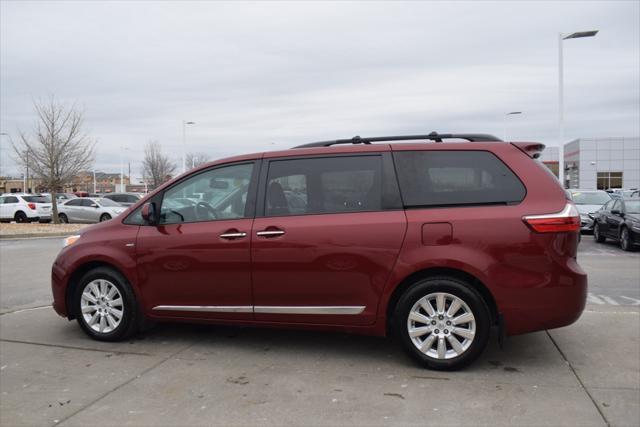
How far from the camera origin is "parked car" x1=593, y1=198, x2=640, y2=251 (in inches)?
500

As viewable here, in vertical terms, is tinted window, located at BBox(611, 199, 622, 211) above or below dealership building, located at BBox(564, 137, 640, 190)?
below

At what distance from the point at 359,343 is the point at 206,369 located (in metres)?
1.43

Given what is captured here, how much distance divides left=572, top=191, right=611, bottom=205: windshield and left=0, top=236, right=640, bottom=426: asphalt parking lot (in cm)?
1438

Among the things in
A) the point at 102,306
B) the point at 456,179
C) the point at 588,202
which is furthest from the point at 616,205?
the point at 102,306

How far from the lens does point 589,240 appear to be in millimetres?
16031

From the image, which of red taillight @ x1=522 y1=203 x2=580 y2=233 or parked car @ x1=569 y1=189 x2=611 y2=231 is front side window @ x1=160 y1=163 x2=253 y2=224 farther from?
parked car @ x1=569 y1=189 x2=611 y2=231

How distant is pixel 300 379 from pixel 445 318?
3.96ft

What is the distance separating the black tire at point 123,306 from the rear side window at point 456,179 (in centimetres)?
267

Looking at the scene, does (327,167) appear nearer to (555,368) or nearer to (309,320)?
(309,320)

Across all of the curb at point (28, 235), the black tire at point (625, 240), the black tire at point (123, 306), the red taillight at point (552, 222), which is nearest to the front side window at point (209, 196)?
the black tire at point (123, 306)

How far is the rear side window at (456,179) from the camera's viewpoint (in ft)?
14.4

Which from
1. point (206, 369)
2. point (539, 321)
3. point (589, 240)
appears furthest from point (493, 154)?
point (589, 240)

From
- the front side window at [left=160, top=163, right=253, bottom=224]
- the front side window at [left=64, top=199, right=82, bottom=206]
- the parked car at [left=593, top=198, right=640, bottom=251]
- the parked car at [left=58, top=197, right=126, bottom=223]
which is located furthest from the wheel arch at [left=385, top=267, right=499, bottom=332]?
the front side window at [left=64, top=199, right=82, bottom=206]

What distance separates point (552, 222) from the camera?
421cm
